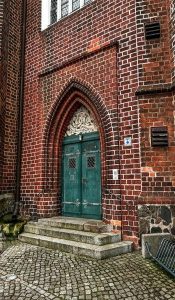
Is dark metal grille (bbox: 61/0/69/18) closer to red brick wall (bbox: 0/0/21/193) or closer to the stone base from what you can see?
red brick wall (bbox: 0/0/21/193)

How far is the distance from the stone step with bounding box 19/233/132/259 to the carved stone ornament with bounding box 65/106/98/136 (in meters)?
3.01

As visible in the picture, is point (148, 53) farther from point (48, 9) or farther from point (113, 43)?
point (48, 9)

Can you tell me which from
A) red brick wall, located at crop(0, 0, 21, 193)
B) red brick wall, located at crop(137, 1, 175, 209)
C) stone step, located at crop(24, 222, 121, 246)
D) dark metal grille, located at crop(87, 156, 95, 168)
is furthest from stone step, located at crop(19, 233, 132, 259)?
red brick wall, located at crop(0, 0, 21, 193)

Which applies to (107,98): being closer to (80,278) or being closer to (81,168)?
(81,168)

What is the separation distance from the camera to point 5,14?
868 centimetres

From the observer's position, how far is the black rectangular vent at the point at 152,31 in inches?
244

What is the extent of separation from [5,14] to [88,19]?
9.49 feet

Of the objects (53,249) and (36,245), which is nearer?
(53,249)

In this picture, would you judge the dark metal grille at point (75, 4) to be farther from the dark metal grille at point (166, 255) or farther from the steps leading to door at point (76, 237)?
the dark metal grille at point (166, 255)

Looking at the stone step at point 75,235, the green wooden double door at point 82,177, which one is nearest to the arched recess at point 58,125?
the green wooden double door at point 82,177

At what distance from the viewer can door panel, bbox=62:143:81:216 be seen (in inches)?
298

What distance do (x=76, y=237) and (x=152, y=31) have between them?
4.82 metres

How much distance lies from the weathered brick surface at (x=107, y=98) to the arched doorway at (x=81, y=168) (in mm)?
225

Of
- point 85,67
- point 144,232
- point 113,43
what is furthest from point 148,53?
point 144,232
